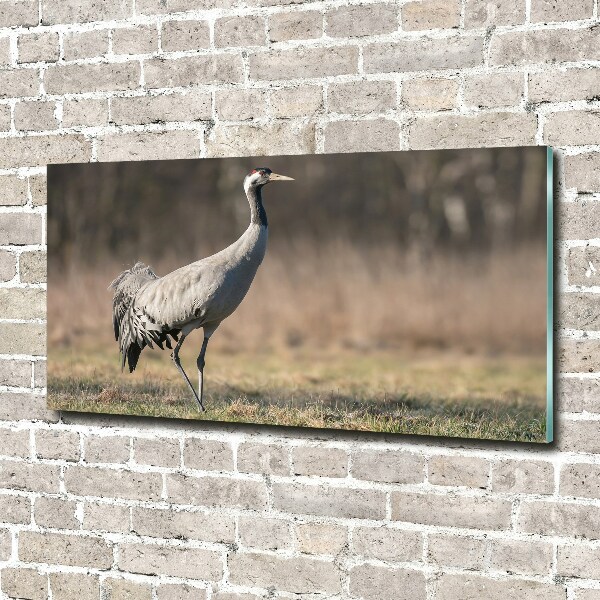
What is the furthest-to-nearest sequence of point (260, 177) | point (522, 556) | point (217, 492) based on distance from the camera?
point (217, 492), point (260, 177), point (522, 556)

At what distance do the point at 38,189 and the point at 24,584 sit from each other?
1332 mm

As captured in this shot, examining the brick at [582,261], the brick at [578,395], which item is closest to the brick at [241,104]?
the brick at [582,261]

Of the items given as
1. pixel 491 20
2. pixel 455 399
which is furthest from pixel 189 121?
pixel 455 399

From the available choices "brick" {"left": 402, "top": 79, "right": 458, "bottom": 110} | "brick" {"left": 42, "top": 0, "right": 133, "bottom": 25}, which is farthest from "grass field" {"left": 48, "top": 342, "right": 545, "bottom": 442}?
"brick" {"left": 42, "top": 0, "right": 133, "bottom": 25}

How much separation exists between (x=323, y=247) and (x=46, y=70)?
1.12 m

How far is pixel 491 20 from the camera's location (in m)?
2.90

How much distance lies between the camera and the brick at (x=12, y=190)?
11.3ft

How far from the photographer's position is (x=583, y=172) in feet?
9.20

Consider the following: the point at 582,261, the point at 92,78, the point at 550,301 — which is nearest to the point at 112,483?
the point at 92,78

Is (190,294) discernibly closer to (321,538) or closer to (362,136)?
(362,136)

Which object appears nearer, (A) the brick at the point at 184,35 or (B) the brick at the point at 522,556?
(B) the brick at the point at 522,556

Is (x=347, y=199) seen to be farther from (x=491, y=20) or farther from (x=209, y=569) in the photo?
(x=209, y=569)

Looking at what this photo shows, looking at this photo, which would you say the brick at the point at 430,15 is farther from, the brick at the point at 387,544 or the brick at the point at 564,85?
the brick at the point at 387,544

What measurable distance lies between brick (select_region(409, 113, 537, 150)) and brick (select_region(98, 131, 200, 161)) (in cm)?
71
